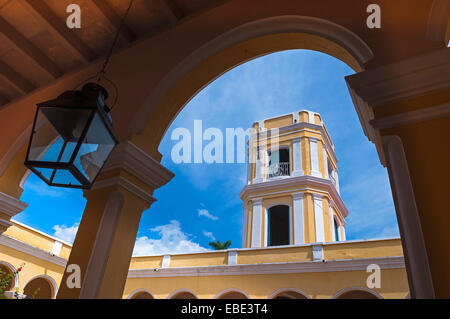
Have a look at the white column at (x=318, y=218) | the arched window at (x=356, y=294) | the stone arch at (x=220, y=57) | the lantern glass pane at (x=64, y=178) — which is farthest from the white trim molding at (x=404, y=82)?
the white column at (x=318, y=218)

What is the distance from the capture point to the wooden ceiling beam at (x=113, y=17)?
3.94 m

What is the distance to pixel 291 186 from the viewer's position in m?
16.2

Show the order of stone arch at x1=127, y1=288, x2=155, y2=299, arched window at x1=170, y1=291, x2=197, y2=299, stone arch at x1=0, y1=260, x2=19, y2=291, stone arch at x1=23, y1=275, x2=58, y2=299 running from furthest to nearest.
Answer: stone arch at x1=127, y1=288, x2=155, y2=299 → arched window at x1=170, y1=291, x2=197, y2=299 → stone arch at x1=23, y1=275, x2=58, y2=299 → stone arch at x1=0, y1=260, x2=19, y2=291

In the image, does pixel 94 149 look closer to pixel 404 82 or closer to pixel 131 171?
pixel 131 171

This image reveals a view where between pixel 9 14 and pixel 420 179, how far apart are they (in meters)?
4.70

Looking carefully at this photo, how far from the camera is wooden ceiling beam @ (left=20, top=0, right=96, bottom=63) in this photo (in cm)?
400

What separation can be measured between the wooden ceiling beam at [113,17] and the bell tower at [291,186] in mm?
12178

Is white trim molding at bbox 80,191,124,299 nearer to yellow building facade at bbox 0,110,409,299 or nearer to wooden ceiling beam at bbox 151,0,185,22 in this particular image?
wooden ceiling beam at bbox 151,0,185,22

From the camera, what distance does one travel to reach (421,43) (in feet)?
7.98

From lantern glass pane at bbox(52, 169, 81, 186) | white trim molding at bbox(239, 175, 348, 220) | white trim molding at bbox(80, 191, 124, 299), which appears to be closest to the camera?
lantern glass pane at bbox(52, 169, 81, 186)

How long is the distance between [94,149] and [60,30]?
101 inches

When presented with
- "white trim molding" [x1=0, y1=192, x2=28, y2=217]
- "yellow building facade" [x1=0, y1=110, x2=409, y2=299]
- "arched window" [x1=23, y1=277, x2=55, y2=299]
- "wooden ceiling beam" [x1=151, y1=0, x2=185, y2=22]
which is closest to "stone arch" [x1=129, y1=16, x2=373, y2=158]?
"wooden ceiling beam" [x1=151, y1=0, x2=185, y2=22]

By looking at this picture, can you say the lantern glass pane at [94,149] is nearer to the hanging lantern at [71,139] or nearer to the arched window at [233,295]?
the hanging lantern at [71,139]

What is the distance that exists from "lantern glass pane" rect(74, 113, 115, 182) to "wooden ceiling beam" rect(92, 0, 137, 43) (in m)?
2.20
